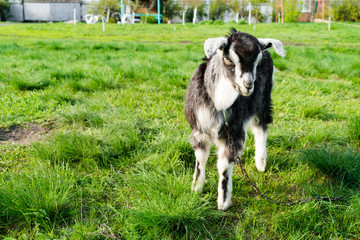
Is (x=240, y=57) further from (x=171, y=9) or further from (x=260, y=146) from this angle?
Answer: (x=171, y=9)

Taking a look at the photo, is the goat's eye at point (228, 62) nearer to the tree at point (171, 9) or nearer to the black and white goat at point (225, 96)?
the black and white goat at point (225, 96)

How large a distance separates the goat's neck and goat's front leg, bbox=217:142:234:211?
359 mm

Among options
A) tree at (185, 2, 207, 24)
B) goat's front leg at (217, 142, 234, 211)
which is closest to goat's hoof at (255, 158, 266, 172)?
goat's front leg at (217, 142, 234, 211)

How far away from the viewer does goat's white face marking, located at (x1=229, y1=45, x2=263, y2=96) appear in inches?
68.3

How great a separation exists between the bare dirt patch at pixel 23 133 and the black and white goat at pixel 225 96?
69.6 inches

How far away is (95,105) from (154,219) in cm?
224

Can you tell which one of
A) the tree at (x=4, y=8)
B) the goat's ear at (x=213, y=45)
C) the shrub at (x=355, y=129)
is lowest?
the shrub at (x=355, y=129)

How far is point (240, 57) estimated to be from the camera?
1794 mm

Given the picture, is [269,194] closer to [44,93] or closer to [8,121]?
[8,121]

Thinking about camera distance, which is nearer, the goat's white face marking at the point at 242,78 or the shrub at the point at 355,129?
the goat's white face marking at the point at 242,78

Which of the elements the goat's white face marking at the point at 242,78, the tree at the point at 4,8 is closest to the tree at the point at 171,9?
the tree at the point at 4,8

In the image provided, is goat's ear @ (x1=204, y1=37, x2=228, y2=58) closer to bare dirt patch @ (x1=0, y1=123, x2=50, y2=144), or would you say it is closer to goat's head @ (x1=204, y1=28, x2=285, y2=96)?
goat's head @ (x1=204, y1=28, x2=285, y2=96)

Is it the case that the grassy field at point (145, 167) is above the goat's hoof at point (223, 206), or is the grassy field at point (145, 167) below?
above

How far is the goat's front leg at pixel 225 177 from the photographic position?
2119 millimetres
